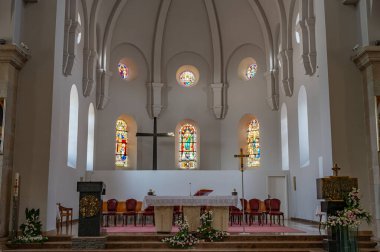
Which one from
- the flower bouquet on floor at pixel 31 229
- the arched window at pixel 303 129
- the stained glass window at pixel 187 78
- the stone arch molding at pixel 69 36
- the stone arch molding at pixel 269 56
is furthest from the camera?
the stained glass window at pixel 187 78

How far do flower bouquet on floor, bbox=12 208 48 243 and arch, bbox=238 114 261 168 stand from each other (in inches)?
462

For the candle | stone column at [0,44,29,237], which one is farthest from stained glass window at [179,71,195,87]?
the candle

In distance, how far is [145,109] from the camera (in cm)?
2206

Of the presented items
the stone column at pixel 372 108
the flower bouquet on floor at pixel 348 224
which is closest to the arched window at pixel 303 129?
the stone column at pixel 372 108

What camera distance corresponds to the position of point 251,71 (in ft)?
73.0

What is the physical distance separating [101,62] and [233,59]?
6.18 meters

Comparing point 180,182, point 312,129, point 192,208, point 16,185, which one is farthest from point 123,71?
point 16,185

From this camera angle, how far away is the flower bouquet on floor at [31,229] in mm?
11062

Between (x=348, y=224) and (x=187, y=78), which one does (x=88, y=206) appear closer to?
(x=348, y=224)

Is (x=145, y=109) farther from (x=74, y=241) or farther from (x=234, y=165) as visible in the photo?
(x=74, y=241)

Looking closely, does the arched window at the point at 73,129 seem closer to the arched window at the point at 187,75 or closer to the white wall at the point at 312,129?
the arched window at the point at 187,75

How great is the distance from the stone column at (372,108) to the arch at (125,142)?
11938 mm

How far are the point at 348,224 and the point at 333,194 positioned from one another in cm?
115

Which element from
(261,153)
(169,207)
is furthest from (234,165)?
(169,207)
